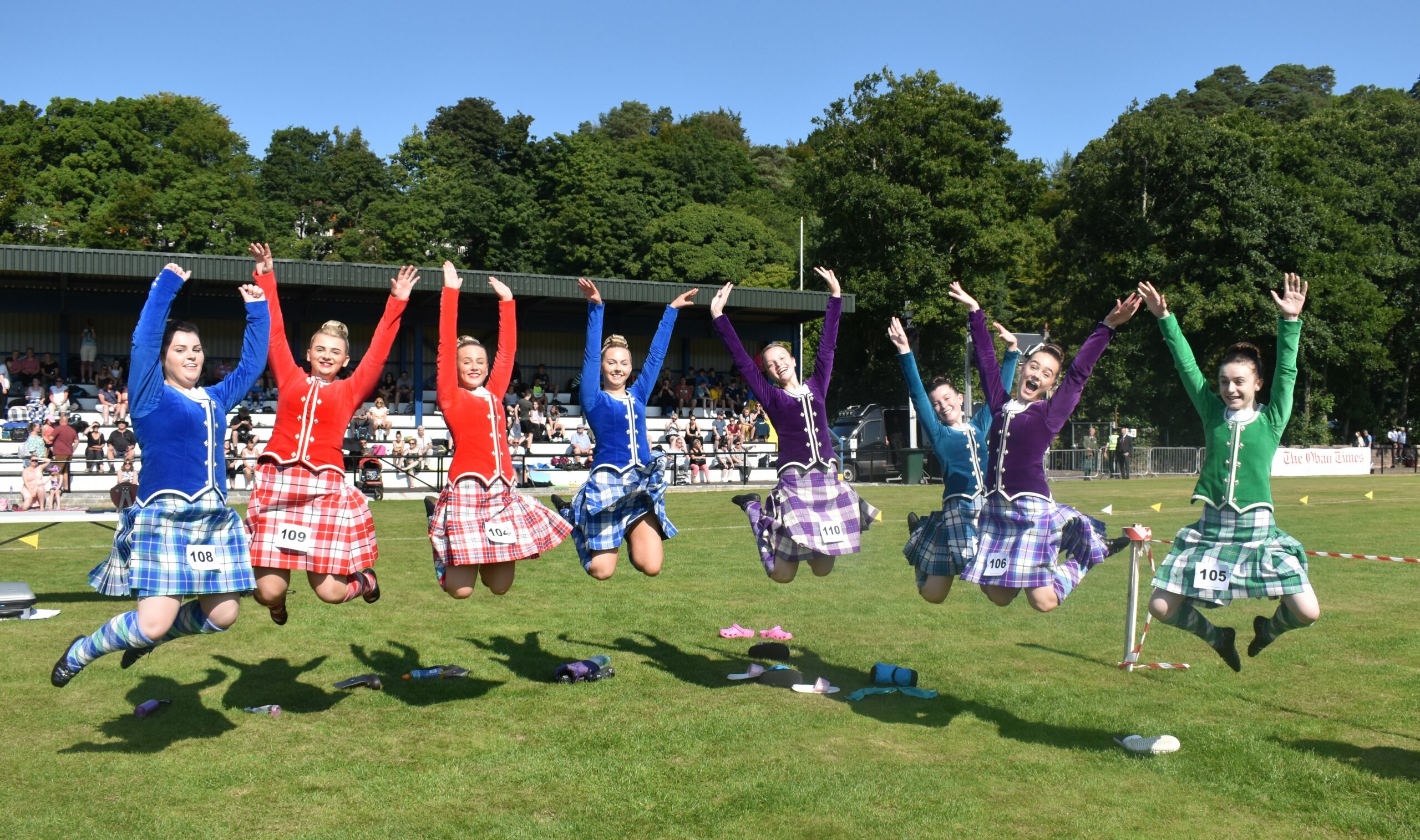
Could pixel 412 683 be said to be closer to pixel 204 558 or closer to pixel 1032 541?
pixel 204 558

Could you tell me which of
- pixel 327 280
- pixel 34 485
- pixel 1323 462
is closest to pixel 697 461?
pixel 327 280

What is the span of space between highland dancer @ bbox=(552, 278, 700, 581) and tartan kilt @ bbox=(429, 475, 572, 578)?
45 centimetres

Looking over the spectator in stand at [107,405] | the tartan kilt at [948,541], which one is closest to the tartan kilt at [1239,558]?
the tartan kilt at [948,541]

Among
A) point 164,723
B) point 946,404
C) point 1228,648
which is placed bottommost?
point 164,723

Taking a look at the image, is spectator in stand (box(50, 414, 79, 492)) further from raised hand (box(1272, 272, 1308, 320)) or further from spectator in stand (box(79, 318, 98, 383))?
raised hand (box(1272, 272, 1308, 320))

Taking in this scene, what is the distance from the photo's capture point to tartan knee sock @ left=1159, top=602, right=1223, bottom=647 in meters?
7.47

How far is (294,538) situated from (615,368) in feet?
9.17

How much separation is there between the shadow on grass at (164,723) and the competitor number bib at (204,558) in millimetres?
1350

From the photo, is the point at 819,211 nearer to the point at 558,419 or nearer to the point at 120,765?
the point at 558,419

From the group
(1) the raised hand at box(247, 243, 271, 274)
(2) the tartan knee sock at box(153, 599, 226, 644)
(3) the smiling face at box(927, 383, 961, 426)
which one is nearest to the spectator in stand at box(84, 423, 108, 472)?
(1) the raised hand at box(247, 243, 271, 274)

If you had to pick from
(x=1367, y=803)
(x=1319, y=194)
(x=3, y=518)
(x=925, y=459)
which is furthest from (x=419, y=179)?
(x=1367, y=803)

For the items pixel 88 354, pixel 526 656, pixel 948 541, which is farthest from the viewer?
pixel 88 354

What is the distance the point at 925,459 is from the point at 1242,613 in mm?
24138

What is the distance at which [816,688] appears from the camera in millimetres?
8641
